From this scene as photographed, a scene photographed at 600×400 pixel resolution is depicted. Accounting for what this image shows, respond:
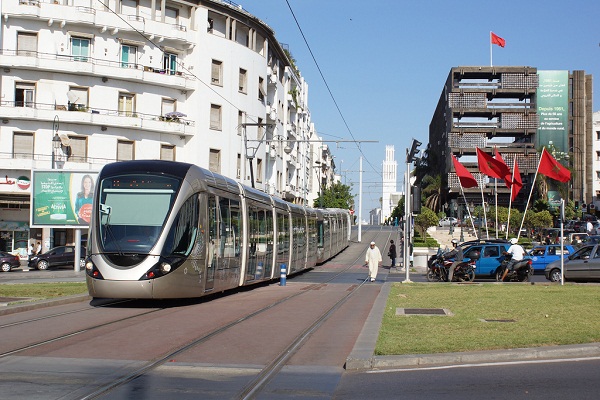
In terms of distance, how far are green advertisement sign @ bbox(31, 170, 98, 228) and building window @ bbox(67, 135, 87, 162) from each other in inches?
548

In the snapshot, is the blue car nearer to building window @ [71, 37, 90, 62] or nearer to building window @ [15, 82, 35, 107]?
building window @ [71, 37, 90, 62]

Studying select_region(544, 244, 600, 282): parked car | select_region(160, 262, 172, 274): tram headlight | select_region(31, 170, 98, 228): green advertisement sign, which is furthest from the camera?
select_region(31, 170, 98, 228): green advertisement sign

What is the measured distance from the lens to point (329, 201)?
10450 centimetres

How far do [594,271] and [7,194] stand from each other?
1324 inches

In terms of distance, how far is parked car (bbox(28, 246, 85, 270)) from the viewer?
139 feet

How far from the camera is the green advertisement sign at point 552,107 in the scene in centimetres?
9150

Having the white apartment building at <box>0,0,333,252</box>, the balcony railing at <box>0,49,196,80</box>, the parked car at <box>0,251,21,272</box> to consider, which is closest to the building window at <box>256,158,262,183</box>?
the white apartment building at <box>0,0,333,252</box>

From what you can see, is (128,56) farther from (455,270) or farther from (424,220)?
(424,220)

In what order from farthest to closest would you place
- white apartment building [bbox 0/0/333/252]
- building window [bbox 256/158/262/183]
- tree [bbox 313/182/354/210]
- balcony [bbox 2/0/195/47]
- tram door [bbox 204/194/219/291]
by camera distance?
tree [bbox 313/182/354/210], building window [bbox 256/158/262/183], white apartment building [bbox 0/0/333/252], balcony [bbox 2/0/195/47], tram door [bbox 204/194/219/291]

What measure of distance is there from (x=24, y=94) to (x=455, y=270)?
95.8 ft

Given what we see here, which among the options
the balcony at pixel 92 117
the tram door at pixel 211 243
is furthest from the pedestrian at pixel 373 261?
the balcony at pixel 92 117

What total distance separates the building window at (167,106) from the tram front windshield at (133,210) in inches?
1343

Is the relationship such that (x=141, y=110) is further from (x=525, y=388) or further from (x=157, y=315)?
(x=525, y=388)

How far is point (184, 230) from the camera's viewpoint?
16094 mm
